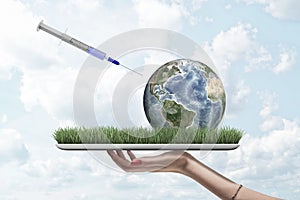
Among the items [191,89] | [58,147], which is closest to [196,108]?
[191,89]

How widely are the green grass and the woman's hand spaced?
100 millimetres

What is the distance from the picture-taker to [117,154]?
11.3ft

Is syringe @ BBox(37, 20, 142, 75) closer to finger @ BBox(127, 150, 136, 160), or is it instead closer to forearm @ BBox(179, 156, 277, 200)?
finger @ BBox(127, 150, 136, 160)

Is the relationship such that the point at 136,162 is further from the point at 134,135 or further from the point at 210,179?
the point at 210,179

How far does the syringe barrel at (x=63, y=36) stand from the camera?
3629 mm

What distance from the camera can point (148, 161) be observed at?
3445 millimetres

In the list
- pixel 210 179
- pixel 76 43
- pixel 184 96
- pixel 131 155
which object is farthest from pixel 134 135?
pixel 76 43

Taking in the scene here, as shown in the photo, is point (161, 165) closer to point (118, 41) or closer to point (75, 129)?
point (75, 129)

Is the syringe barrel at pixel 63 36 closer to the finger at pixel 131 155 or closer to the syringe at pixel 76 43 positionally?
the syringe at pixel 76 43

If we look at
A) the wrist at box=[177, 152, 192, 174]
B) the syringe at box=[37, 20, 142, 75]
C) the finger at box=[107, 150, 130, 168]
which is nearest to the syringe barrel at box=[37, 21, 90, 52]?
the syringe at box=[37, 20, 142, 75]

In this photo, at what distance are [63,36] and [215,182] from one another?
52.8 inches

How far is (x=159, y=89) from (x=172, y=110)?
6.1 inches

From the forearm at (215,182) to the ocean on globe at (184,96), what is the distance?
0.29 metres

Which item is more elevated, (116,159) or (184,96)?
(184,96)
